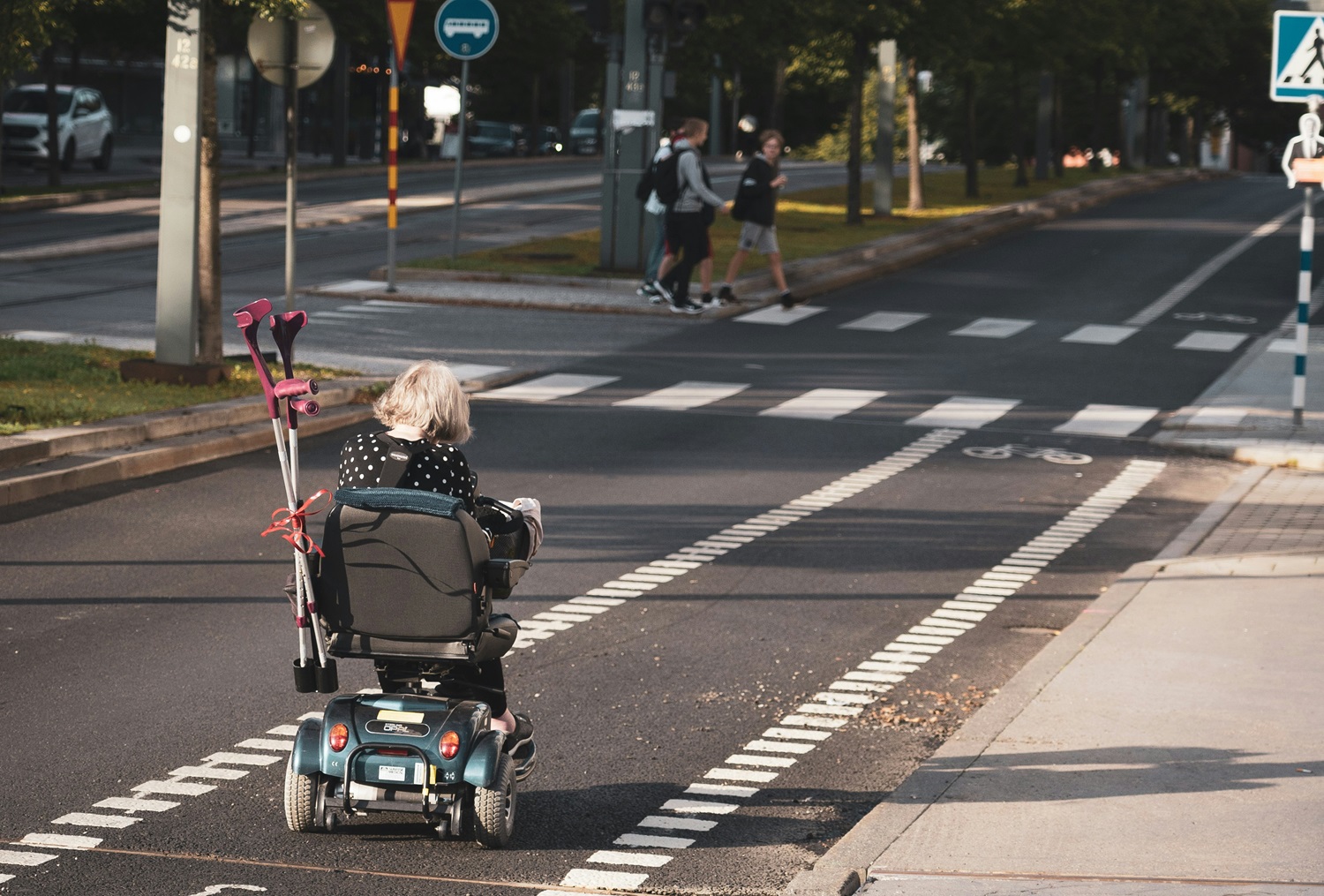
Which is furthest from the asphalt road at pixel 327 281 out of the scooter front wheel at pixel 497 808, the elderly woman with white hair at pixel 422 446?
the scooter front wheel at pixel 497 808

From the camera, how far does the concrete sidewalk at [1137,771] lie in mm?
5184

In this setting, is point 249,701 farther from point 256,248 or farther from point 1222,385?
point 256,248

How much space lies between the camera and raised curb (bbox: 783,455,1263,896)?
5227 millimetres

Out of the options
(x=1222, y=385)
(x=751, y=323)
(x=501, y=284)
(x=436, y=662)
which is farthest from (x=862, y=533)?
(x=501, y=284)

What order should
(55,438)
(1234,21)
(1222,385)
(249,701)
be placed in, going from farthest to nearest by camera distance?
(1234,21)
(1222,385)
(55,438)
(249,701)

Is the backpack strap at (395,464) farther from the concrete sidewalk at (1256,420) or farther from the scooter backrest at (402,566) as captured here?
the concrete sidewalk at (1256,420)

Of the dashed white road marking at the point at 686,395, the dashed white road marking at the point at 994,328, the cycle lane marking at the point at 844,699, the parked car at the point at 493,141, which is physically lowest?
the cycle lane marking at the point at 844,699

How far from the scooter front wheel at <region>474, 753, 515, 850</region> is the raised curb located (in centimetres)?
82

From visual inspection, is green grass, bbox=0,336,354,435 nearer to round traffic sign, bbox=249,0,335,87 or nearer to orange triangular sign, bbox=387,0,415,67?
round traffic sign, bbox=249,0,335,87

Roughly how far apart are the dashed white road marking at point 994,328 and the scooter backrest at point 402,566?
15688mm

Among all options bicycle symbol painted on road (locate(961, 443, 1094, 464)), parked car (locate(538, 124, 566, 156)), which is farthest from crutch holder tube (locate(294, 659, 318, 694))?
parked car (locate(538, 124, 566, 156))

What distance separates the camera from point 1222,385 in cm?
1758

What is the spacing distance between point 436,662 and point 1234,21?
62.7 metres

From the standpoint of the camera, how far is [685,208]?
2081 centimetres
